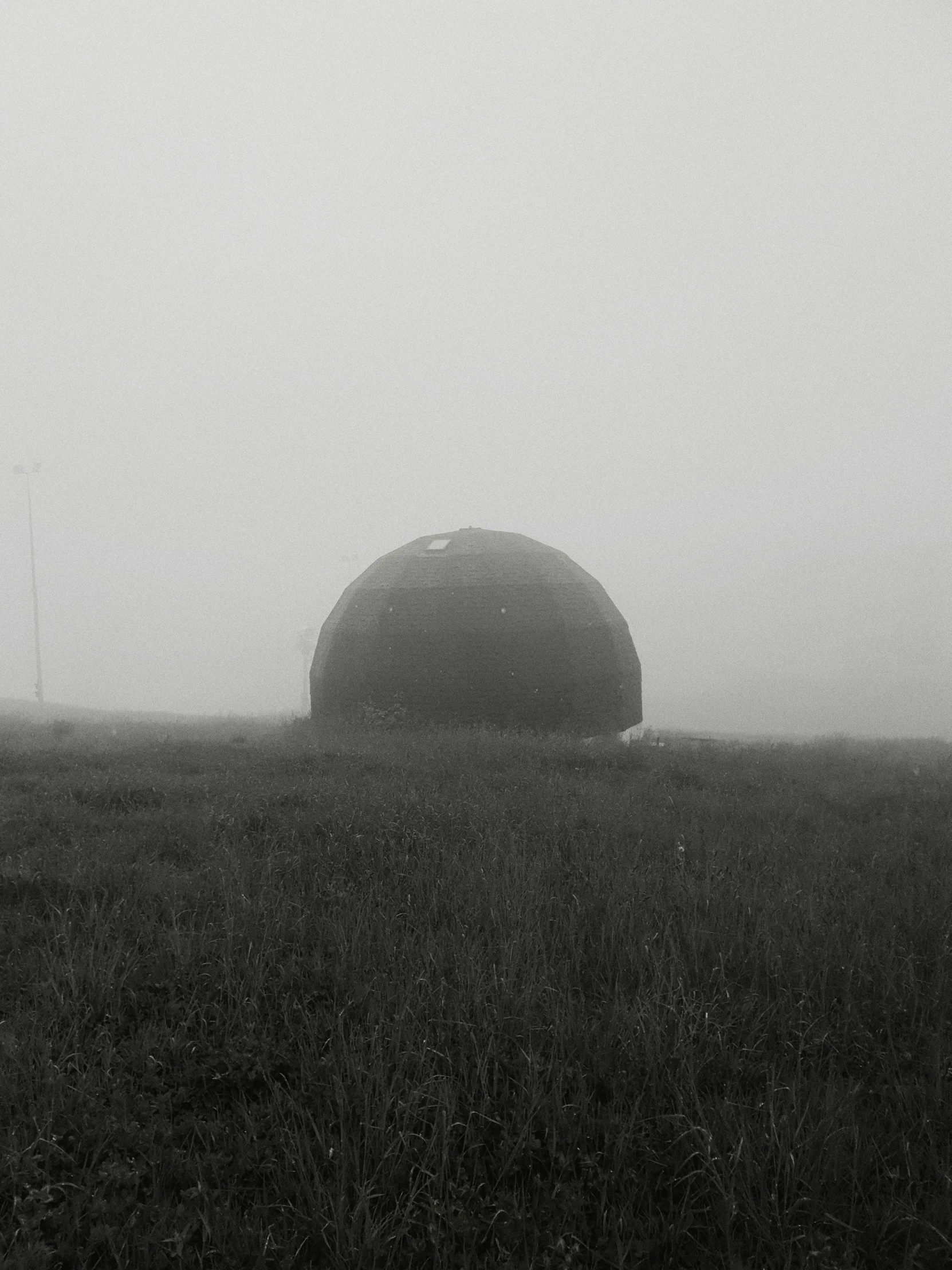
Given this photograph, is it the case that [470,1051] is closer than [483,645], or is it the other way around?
[470,1051]

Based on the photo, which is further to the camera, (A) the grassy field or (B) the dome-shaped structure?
(B) the dome-shaped structure

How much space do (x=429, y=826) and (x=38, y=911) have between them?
2.61 metres

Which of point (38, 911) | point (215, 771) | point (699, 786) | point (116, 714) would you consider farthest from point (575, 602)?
point (116, 714)

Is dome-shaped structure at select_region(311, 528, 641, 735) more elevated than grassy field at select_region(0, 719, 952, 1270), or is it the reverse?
dome-shaped structure at select_region(311, 528, 641, 735)

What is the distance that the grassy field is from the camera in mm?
1957

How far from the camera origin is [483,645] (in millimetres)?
15180

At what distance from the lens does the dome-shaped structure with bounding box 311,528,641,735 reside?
15070mm

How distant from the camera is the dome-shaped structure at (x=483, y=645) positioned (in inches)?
593

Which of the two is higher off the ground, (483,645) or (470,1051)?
(483,645)

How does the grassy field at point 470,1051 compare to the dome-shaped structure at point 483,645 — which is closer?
the grassy field at point 470,1051

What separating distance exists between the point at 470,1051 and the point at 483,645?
12.6m

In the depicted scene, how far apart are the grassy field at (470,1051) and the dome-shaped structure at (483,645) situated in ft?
31.7

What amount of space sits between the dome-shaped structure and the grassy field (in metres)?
9.67

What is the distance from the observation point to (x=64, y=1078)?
2.43 m
